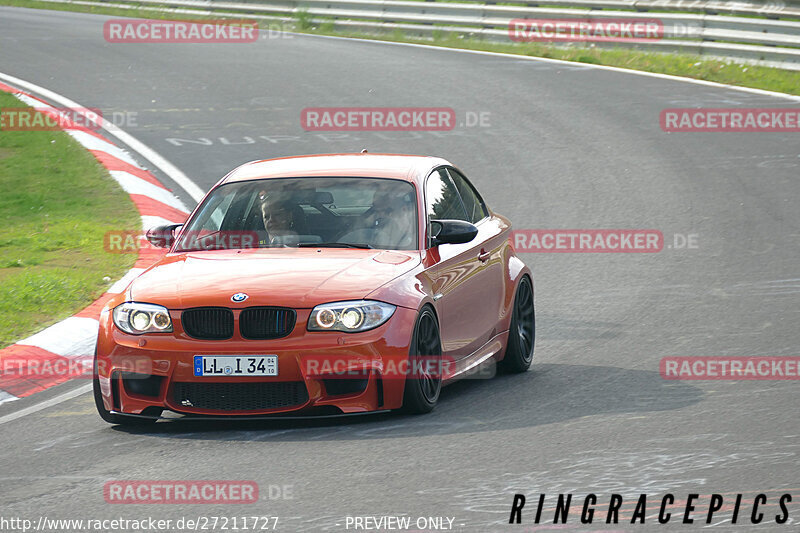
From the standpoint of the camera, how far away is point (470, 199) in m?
9.67

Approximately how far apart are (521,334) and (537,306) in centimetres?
184

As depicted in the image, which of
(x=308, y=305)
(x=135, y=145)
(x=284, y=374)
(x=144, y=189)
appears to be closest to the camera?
(x=284, y=374)

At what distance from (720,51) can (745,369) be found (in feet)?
50.6

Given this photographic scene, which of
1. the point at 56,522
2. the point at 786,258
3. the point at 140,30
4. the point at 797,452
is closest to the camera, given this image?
the point at 56,522

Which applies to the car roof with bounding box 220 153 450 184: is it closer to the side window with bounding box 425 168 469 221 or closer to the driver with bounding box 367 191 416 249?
the side window with bounding box 425 168 469 221

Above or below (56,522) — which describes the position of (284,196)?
above

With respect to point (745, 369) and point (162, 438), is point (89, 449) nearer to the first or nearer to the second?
point (162, 438)

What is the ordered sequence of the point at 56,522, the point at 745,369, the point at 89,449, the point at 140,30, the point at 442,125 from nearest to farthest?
the point at 56,522 < the point at 89,449 < the point at 745,369 < the point at 442,125 < the point at 140,30

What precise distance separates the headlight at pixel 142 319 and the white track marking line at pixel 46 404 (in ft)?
3.20

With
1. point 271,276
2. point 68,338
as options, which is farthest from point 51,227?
point 271,276

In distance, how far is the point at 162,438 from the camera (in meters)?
7.23

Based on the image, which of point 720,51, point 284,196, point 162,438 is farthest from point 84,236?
point 720,51
